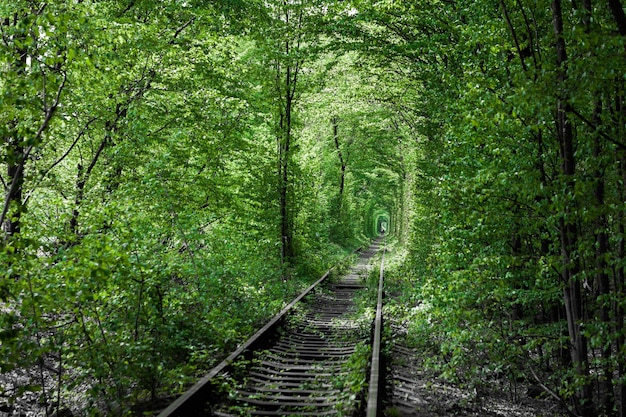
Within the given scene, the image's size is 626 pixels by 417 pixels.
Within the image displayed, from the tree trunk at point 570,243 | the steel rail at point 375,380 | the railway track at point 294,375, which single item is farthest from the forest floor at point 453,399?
the tree trunk at point 570,243

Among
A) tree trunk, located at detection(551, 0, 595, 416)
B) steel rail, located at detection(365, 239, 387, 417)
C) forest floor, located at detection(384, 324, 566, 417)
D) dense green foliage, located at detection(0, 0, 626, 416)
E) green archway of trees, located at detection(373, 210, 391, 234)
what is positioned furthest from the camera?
green archway of trees, located at detection(373, 210, 391, 234)

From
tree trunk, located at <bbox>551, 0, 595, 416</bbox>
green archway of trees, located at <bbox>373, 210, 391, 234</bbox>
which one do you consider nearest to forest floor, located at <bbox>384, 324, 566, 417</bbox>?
tree trunk, located at <bbox>551, 0, 595, 416</bbox>

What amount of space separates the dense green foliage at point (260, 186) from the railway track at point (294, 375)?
Answer: 19.5 inches

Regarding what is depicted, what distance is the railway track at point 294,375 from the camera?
512 cm

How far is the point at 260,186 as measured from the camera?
48.2ft

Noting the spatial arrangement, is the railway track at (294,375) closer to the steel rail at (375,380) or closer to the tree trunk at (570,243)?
the steel rail at (375,380)

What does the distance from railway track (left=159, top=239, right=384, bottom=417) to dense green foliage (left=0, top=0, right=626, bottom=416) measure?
495 mm

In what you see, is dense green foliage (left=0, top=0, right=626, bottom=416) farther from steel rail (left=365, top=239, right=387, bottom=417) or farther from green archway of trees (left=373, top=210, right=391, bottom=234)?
green archway of trees (left=373, top=210, right=391, bottom=234)

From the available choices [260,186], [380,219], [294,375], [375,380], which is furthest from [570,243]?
[380,219]

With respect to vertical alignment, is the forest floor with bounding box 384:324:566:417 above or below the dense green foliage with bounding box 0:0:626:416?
below

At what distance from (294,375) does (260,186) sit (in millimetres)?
8626

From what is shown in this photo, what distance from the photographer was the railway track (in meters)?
5.12

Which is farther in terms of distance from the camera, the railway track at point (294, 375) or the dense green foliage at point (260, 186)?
the railway track at point (294, 375)

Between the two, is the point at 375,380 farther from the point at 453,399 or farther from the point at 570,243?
the point at 570,243
